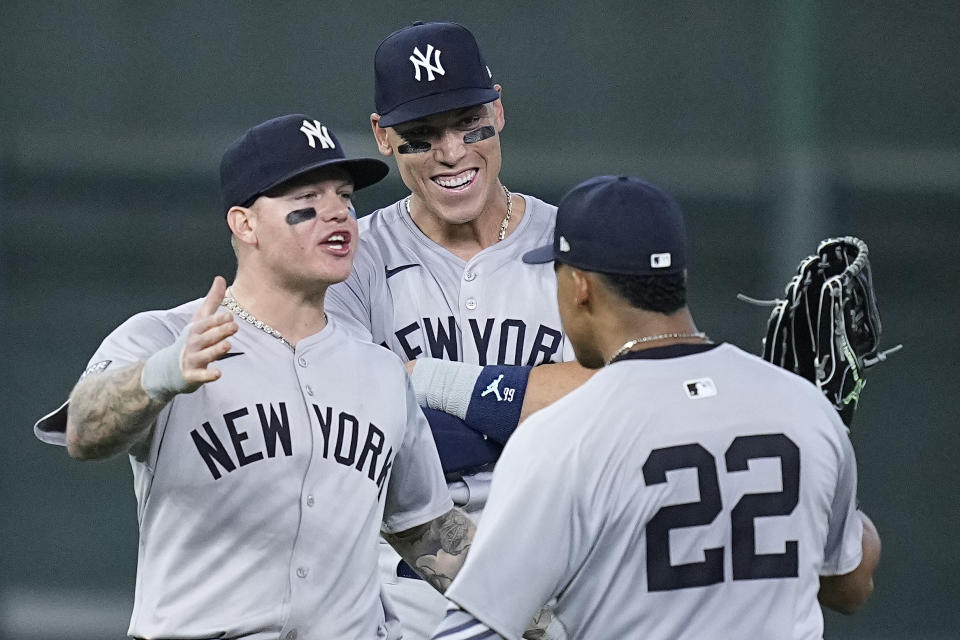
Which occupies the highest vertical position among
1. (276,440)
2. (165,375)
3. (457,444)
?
(165,375)

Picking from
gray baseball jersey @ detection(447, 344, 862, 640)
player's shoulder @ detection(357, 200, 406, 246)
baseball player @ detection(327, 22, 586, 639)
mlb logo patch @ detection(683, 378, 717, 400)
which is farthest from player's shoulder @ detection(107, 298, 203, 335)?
mlb logo patch @ detection(683, 378, 717, 400)

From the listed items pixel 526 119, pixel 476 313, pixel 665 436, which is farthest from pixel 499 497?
pixel 526 119

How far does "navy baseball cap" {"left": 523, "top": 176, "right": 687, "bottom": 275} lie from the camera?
91.4 inches

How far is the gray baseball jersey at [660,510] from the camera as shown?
7.14 ft

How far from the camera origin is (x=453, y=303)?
3469 mm

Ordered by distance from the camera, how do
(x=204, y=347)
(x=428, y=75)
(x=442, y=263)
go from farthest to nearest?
(x=442, y=263)
(x=428, y=75)
(x=204, y=347)

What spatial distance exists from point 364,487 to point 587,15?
358 cm

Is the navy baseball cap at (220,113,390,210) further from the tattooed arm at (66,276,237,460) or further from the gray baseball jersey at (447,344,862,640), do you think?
the gray baseball jersey at (447,344,862,640)

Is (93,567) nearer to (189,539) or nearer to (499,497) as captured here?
(189,539)

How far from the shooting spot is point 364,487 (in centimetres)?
286

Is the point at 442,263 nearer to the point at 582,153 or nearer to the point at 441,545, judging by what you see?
the point at 441,545

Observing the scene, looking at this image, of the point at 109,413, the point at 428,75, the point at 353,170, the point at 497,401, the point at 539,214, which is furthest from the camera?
the point at 539,214

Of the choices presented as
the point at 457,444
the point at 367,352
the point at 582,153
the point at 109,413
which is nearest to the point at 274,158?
the point at 367,352

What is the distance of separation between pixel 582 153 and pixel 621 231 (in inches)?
143
